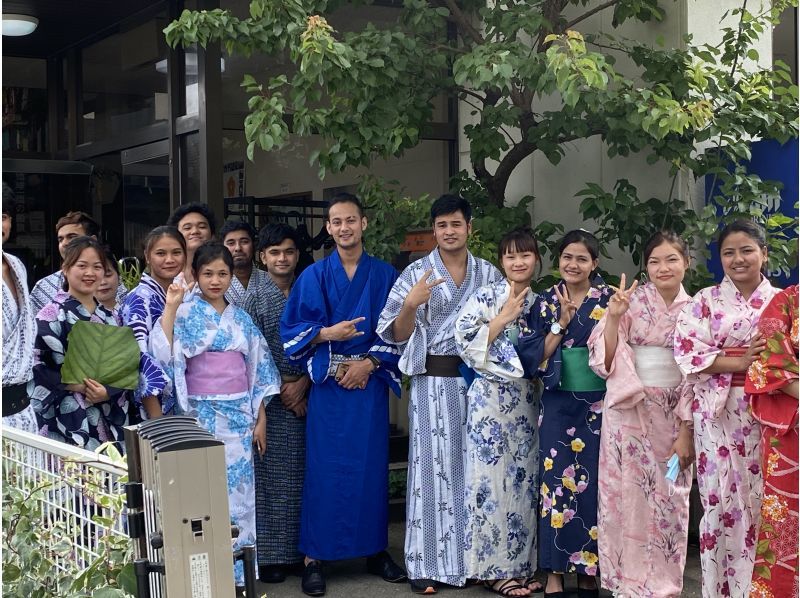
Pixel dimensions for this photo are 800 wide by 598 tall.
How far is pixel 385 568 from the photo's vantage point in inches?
198

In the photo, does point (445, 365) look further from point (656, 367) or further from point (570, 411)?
point (656, 367)

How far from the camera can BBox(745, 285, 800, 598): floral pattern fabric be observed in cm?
372

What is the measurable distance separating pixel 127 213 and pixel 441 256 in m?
3.21

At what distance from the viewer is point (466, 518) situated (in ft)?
15.8

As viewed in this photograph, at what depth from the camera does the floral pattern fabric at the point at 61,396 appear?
13.2 feet

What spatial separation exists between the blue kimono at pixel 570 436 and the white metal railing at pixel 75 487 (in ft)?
8.51

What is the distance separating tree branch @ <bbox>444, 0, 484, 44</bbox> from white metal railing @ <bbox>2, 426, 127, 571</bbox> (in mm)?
3482

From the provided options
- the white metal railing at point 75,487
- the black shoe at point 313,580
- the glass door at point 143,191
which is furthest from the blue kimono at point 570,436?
the glass door at point 143,191

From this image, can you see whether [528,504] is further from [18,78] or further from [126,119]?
[18,78]

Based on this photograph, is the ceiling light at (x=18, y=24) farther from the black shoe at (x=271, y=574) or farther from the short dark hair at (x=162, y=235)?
the black shoe at (x=271, y=574)

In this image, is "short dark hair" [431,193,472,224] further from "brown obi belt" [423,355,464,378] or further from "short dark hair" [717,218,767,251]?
"short dark hair" [717,218,767,251]

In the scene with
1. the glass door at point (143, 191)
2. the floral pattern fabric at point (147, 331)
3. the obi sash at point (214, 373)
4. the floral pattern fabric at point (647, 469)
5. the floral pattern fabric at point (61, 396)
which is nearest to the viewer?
the floral pattern fabric at point (61, 396)

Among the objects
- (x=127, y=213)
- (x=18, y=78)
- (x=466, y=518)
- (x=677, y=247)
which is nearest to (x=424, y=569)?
(x=466, y=518)

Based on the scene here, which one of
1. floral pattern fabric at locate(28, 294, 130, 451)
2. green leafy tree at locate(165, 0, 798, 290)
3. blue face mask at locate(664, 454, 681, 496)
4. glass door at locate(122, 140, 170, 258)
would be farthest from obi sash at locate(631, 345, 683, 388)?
glass door at locate(122, 140, 170, 258)
